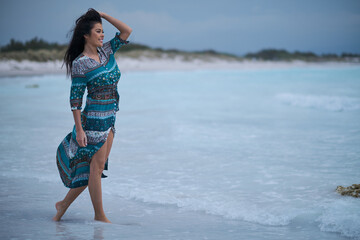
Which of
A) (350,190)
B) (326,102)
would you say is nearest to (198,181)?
(350,190)

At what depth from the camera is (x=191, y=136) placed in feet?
22.5

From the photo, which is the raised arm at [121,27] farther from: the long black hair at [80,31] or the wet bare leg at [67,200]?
the wet bare leg at [67,200]

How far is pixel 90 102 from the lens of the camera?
2678 mm

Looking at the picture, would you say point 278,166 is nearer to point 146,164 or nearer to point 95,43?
point 146,164

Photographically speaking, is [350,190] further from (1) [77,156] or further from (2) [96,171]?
(1) [77,156]

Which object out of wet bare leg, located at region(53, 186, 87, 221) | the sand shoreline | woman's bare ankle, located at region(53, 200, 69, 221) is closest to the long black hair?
wet bare leg, located at region(53, 186, 87, 221)

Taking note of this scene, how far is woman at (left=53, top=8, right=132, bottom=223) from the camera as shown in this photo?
2617 mm

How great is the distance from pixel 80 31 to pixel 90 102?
0.48 meters

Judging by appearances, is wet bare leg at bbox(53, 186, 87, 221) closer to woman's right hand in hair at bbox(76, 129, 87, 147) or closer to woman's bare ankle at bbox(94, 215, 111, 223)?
woman's bare ankle at bbox(94, 215, 111, 223)

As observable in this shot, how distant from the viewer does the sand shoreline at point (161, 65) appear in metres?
23.3

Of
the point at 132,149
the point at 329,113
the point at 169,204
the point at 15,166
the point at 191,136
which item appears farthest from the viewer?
the point at 329,113

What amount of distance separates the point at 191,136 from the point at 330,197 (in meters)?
3.45

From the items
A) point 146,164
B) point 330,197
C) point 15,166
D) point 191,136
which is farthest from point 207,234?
point 191,136

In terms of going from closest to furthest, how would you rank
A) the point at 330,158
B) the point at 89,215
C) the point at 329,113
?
the point at 89,215
the point at 330,158
the point at 329,113
